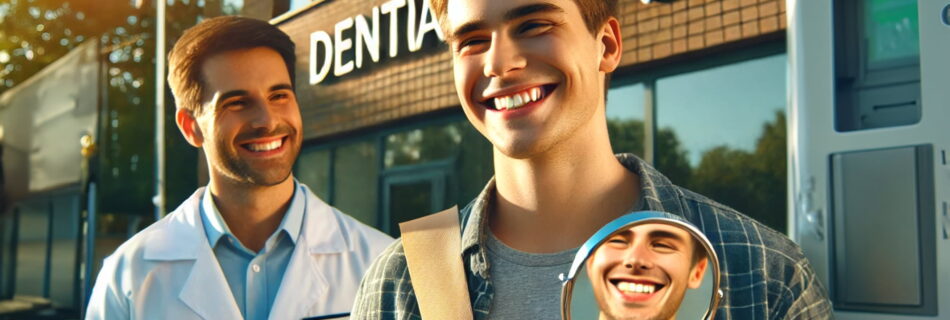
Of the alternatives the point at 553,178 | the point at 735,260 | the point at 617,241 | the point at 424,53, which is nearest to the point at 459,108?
the point at 424,53

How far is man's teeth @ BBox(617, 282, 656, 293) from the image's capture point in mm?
1017

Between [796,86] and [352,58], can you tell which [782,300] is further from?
[352,58]

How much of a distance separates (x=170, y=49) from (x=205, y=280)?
3.00ft

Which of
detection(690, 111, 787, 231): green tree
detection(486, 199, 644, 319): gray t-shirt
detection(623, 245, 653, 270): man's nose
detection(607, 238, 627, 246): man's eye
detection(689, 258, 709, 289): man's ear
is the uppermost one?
detection(690, 111, 787, 231): green tree

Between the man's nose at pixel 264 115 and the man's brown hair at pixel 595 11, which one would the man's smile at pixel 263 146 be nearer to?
the man's nose at pixel 264 115

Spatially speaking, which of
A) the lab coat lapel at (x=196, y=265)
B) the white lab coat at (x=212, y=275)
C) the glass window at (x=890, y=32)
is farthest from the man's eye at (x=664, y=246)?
the lab coat lapel at (x=196, y=265)

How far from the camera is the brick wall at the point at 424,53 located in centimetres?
185

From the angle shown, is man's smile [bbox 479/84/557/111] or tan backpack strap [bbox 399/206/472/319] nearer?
man's smile [bbox 479/84/557/111]

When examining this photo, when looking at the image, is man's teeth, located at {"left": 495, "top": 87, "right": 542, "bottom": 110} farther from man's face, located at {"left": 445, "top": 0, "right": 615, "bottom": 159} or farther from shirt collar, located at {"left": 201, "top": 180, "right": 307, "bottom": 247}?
shirt collar, located at {"left": 201, "top": 180, "right": 307, "bottom": 247}

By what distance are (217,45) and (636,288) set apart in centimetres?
174

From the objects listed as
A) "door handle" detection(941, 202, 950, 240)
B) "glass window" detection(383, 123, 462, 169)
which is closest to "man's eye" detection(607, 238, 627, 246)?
"door handle" detection(941, 202, 950, 240)

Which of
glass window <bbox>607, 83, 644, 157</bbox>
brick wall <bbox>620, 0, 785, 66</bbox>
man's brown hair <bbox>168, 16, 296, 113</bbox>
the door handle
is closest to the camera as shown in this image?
the door handle

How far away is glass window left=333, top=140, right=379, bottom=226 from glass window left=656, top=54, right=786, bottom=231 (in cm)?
77

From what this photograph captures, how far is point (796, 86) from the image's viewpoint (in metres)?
1.70
